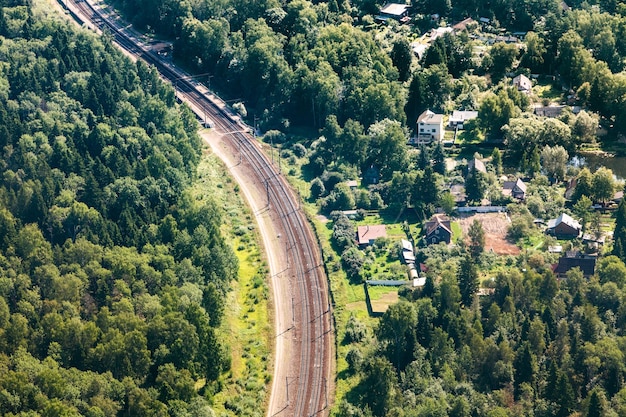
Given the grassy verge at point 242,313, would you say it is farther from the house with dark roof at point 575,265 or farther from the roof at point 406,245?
the house with dark roof at point 575,265

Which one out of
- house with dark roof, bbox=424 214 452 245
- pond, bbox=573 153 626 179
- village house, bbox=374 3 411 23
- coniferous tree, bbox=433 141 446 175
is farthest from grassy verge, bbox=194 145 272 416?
village house, bbox=374 3 411 23

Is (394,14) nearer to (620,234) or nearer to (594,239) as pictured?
(594,239)

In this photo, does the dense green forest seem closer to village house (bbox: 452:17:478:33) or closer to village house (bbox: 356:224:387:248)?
village house (bbox: 356:224:387:248)

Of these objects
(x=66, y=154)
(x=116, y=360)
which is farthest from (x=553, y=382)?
(x=66, y=154)

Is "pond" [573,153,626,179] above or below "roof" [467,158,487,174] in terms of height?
below

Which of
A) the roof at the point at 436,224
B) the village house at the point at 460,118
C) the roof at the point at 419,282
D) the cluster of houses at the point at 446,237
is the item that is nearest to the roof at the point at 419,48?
the village house at the point at 460,118

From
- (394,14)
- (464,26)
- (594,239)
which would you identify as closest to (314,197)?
(594,239)
